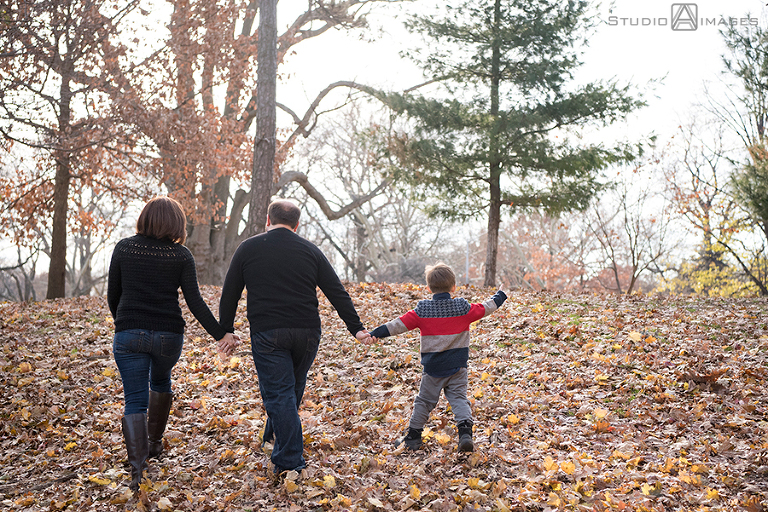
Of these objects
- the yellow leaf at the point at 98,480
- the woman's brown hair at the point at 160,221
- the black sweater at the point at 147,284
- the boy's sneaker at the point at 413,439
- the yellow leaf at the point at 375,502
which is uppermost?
the woman's brown hair at the point at 160,221

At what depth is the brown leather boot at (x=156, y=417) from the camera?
4.55 m

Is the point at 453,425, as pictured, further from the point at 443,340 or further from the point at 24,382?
the point at 24,382

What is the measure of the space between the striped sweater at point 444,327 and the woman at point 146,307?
149cm

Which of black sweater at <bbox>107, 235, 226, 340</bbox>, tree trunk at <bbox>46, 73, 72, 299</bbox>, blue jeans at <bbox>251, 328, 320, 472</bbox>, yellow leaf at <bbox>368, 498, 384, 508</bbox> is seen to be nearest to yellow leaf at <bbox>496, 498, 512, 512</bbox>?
yellow leaf at <bbox>368, 498, 384, 508</bbox>

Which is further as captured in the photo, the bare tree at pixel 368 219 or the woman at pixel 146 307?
the bare tree at pixel 368 219

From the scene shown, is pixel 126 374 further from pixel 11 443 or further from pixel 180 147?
pixel 180 147

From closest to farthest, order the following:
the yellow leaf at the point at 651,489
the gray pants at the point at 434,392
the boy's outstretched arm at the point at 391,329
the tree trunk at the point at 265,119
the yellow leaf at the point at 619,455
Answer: the yellow leaf at the point at 651,489 < the yellow leaf at the point at 619,455 < the boy's outstretched arm at the point at 391,329 < the gray pants at the point at 434,392 < the tree trunk at the point at 265,119

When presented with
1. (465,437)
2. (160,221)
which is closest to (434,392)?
(465,437)

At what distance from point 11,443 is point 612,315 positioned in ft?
25.3

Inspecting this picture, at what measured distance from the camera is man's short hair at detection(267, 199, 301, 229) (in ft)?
14.3

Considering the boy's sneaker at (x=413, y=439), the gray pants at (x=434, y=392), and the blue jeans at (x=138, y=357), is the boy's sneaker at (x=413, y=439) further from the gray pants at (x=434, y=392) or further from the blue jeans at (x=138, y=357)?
the blue jeans at (x=138, y=357)

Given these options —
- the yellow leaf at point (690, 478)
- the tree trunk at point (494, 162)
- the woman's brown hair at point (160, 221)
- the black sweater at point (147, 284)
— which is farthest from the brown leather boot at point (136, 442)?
the tree trunk at point (494, 162)

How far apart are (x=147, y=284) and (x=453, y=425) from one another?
283 cm

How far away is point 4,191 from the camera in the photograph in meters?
16.7
